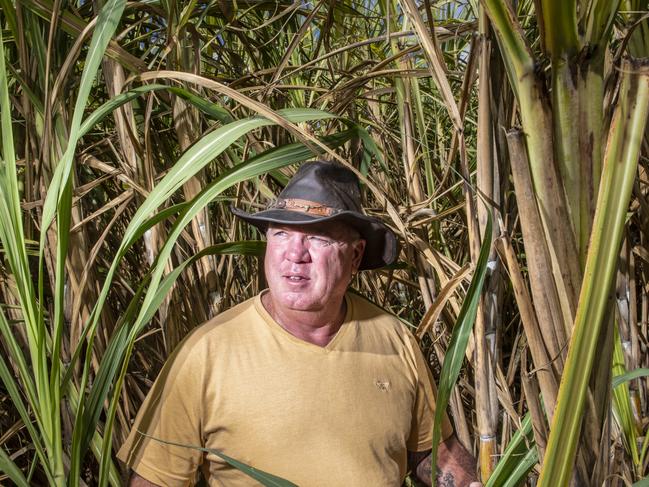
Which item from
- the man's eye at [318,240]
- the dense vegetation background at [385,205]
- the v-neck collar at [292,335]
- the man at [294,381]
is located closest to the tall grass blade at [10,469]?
the dense vegetation background at [385,205]

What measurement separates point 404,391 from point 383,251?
0.24 meters

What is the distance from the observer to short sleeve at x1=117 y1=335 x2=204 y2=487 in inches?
49.7

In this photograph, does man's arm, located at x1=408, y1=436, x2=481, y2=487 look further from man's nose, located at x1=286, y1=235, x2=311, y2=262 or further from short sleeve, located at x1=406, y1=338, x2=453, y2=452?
man's nose, located at x1=286, y1=235, x2=311, y2=262

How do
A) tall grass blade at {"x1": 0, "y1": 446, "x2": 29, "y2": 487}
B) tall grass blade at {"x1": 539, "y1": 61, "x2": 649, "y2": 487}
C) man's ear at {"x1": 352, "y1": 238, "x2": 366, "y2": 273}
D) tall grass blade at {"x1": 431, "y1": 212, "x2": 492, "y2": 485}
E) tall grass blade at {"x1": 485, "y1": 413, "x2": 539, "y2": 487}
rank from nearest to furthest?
1. tall grass blade at {"x1": 539, "y1": 61, "x2": 649, "y2": 487}
2. tall grass blade at {"x1": 431, "y1": 212, "x2": 492, "y2": 485}
3. tall grass blade at {"x1": 485, "y1": 413, "x2": 539, "y2": 487}
4. tall grass blade at {"x1": 0, "y1": 446, "x2": 29, "y2": 487}
5. man's ear at {"x1": 352, "y1": 238, "x2": 366, "y2": 273}

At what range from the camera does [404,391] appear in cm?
139

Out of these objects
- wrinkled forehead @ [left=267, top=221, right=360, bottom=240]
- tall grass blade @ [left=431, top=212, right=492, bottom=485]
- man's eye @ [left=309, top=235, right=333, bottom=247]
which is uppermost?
wrinkled forehead @ [left=267, top=221, right=360, bottom=240]

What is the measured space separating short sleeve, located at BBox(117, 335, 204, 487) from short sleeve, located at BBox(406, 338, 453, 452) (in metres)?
0.39

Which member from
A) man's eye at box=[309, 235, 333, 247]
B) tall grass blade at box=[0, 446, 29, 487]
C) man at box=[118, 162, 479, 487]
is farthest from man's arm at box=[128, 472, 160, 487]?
man's eye at box=[309, 235, 333, 247]

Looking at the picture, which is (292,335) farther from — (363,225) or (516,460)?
(516,460)

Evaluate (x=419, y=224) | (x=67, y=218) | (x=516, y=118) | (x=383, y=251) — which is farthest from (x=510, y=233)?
(x=67, y=218)

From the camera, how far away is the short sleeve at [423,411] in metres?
1.43

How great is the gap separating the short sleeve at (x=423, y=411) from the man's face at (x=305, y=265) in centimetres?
22

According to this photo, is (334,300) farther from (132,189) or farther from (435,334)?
(132,189)

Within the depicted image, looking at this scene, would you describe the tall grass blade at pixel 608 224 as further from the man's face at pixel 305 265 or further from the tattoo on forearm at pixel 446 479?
the tattoo on forearm at pixel 446 479
